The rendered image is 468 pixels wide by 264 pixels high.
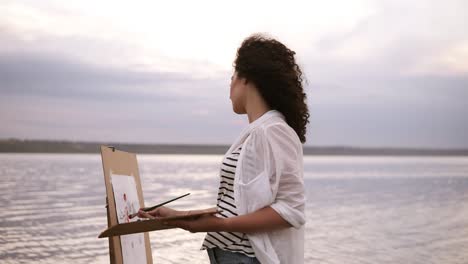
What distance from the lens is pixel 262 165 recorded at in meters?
2.21

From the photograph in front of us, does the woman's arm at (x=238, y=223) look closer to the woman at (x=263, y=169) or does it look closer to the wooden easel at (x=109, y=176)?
the woman at (x=263, y=169)

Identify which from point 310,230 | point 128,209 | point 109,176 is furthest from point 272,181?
point 310,230

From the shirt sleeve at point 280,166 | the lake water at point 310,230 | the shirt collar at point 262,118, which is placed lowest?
the lake water at point 310,230

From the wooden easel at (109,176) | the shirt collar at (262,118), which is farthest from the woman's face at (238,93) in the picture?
the wooden easel at (109,176)

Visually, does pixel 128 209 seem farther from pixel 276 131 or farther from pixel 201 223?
pixel 276 131

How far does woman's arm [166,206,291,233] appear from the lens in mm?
2158

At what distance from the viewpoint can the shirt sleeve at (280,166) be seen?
2.20 meters

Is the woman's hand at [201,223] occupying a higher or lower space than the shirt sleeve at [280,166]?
lower

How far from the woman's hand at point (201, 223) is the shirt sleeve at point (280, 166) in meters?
0.17

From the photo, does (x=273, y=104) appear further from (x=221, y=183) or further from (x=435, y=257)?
(x=435, y=257)

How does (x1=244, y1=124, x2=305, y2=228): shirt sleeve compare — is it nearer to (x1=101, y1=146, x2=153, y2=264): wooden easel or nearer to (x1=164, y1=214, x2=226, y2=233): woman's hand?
(x1=164, y1=214, x2=226, y2=233): woman's hand

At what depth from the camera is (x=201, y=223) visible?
2.16 m

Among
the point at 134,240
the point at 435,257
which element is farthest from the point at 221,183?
the point at 435,257

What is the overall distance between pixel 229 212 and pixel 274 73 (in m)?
0.50
